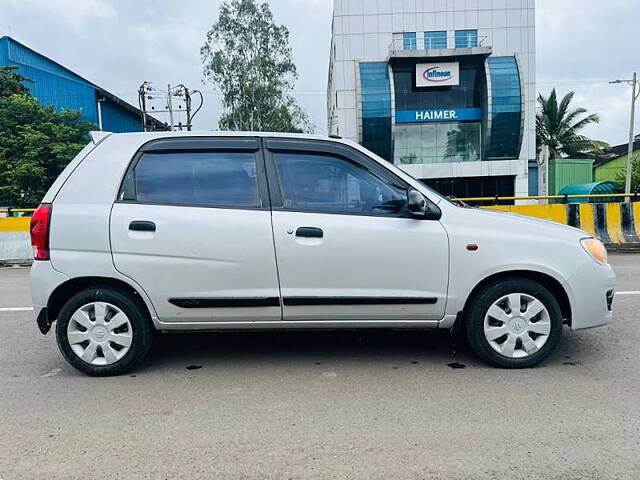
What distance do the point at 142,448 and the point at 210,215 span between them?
1.65 meters

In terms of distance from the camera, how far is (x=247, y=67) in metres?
36.2

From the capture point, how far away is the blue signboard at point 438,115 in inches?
1320

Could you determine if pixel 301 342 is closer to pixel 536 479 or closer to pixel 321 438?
pixel 321 438

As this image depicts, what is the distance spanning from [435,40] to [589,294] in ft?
112

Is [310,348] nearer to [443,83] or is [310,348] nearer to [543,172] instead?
[443,83]

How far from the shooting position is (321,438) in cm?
294

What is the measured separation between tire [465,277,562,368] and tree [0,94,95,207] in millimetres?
28058

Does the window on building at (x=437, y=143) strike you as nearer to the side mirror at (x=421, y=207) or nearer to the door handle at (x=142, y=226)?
the side mirror at (x=421, y=207)

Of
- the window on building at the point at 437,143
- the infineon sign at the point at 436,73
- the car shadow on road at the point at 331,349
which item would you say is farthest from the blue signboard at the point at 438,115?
the car shadow on road at the point at 331,349

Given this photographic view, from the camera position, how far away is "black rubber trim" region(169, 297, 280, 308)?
3832 millimetres

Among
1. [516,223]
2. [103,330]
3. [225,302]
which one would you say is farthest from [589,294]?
[103,330]

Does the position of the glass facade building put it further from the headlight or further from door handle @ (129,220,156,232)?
door handle @ (129,220,156,232)

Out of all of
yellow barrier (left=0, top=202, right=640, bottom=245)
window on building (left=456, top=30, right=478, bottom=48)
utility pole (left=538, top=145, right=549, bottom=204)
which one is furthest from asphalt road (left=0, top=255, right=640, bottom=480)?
window on building (left=456, top=30, right=478, bottom=48)

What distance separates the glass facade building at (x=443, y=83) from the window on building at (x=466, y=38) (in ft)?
0.22
